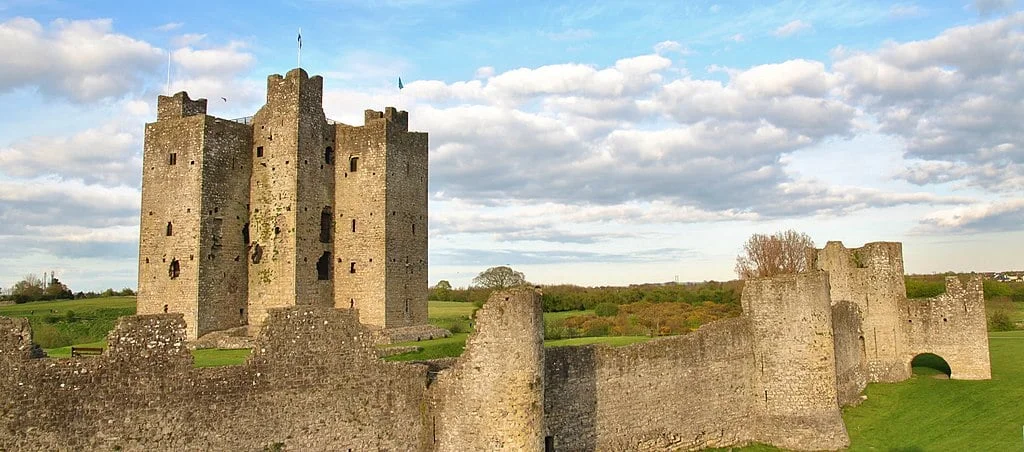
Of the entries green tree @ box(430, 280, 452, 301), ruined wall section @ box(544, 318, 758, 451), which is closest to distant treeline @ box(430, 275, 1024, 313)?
green tree @ box(430, 280, 452, 301)

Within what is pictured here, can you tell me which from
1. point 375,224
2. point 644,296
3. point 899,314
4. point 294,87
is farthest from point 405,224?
point 644,296

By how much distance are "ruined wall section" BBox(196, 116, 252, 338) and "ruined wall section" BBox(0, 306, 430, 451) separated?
534 inches

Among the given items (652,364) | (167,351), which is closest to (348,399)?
(167,351)

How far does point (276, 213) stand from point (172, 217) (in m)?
3.42

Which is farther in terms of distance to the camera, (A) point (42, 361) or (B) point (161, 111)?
(B) point (161, 111)

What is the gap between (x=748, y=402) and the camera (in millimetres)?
20406

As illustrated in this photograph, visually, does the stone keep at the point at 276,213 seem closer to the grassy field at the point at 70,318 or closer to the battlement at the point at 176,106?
the battlement at the point at 176,106

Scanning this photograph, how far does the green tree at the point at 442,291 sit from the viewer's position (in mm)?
68688

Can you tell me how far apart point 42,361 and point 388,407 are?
19.0 feet

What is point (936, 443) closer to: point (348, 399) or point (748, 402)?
point (748, 402)

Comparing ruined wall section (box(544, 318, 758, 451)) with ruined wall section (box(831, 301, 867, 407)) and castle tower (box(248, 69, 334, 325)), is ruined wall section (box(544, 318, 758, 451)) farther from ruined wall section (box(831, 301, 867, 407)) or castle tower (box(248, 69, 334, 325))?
castle tower (box(248, 69, 334, 325))

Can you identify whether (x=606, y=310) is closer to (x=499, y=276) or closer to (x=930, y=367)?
(x=499, y=276)

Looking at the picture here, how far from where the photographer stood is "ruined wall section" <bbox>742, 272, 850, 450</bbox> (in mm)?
19750

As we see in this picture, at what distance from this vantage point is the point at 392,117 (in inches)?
1120
